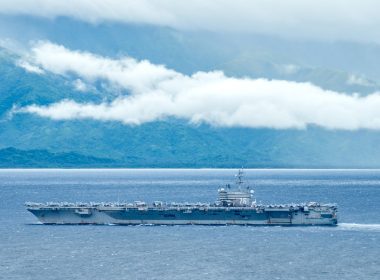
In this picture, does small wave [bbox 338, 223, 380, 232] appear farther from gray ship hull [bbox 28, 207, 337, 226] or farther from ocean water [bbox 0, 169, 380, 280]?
gray ship hull [bbox 28, 207, 337, 226]

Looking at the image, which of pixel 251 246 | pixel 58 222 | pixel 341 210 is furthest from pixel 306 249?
pixel 341 210

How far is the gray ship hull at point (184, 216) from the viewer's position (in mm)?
141750

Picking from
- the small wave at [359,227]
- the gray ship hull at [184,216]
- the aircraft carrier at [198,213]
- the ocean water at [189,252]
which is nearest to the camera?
the ocean water at [189,252]

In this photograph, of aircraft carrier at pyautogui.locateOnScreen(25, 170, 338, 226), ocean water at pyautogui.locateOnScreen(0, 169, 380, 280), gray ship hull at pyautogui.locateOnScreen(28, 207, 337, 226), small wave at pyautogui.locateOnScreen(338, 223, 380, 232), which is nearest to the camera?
ocean water at pyautogui.locateOnScreen(0, 169, 380, 280)

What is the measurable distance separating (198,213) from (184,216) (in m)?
2.61

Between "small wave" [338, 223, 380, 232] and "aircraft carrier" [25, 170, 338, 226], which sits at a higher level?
"aircraft carrier" [25, 170, 338, 226]

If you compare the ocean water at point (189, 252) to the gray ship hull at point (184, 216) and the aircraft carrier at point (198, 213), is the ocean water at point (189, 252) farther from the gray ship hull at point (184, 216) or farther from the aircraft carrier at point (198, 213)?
the aircraft carrier at point (198, 213)

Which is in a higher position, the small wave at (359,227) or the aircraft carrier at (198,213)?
the aircraft carrier at (198,213)

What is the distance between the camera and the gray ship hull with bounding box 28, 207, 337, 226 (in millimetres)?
141750

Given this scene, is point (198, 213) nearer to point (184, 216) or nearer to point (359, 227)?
point (184, 216)

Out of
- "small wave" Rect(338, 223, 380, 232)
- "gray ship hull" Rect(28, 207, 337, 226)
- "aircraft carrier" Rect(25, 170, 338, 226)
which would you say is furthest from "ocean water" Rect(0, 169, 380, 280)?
"aircraft carrier" Rect(25, 170, 338, 226)

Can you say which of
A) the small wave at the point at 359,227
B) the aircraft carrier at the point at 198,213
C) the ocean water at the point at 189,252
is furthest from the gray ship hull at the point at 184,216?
the ocean water at the point at 189,252

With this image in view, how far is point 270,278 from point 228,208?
172 ft

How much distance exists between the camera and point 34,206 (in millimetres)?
145875
